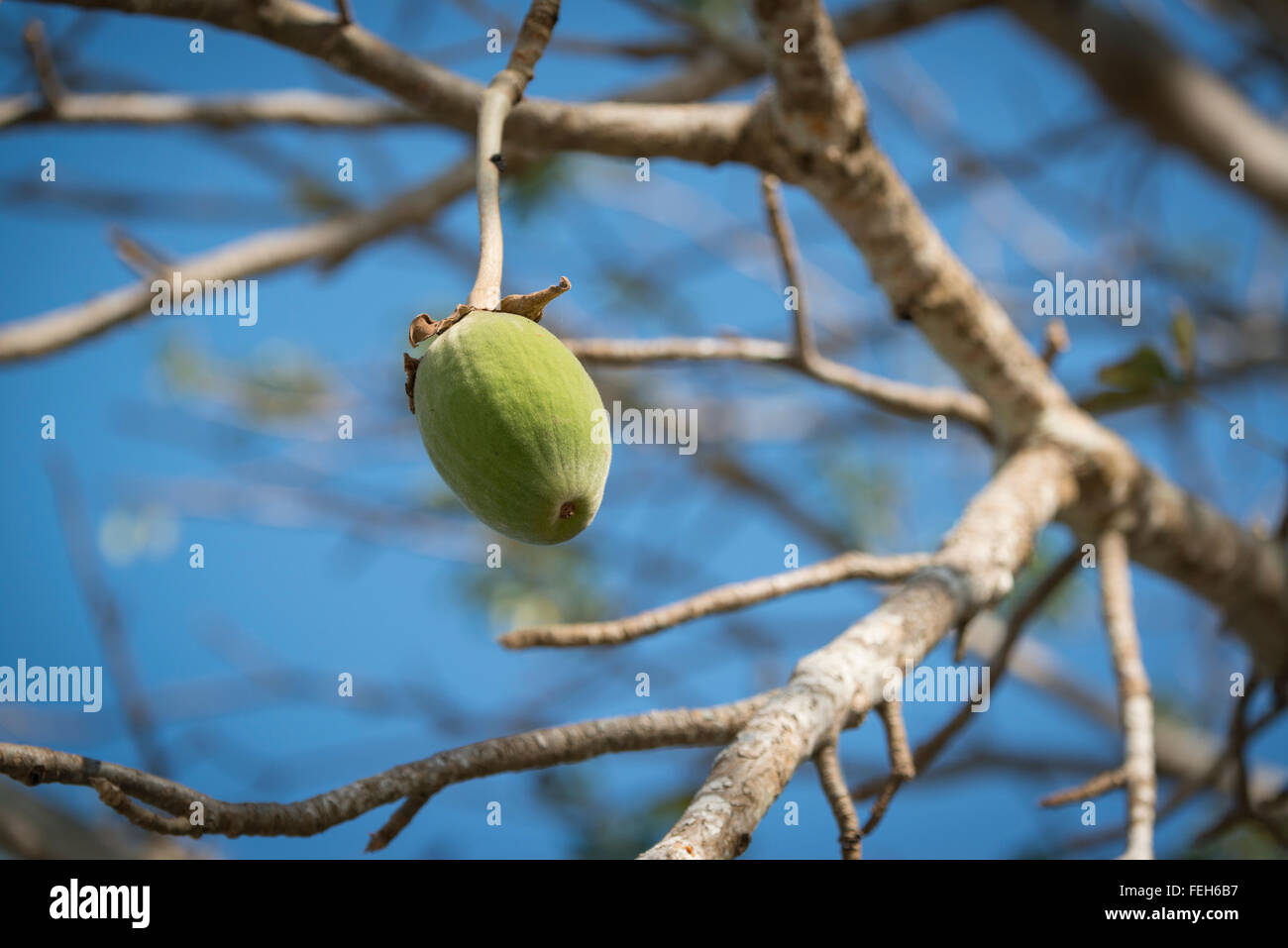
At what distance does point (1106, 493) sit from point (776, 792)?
1.47 metres

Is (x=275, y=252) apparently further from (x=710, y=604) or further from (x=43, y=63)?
(x=710, y=604)

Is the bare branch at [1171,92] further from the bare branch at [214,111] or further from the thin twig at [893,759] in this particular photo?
the thin twig at [893,759]

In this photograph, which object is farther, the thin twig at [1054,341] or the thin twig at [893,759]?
the thin twig at [1054,341]

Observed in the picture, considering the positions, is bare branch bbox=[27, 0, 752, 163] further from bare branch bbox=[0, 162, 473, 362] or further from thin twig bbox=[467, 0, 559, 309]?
bare branch bbox=[0, 162, 473, 362]

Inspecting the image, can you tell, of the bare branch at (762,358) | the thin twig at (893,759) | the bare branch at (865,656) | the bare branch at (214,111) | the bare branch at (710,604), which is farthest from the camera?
the bare branch at (214,111)

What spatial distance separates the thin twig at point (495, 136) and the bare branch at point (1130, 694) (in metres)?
1.27

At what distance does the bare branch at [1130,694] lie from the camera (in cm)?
168

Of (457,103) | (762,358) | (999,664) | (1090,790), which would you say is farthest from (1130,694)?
(457,103)

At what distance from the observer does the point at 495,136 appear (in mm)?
1386

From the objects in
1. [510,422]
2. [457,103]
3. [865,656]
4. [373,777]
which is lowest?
[373,777]

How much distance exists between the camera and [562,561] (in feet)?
19.2

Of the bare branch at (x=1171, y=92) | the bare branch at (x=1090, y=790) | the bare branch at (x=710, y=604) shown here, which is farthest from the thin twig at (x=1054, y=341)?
the bare branch at (x=1171, y=92)

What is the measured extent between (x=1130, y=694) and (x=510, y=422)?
4.44ft
